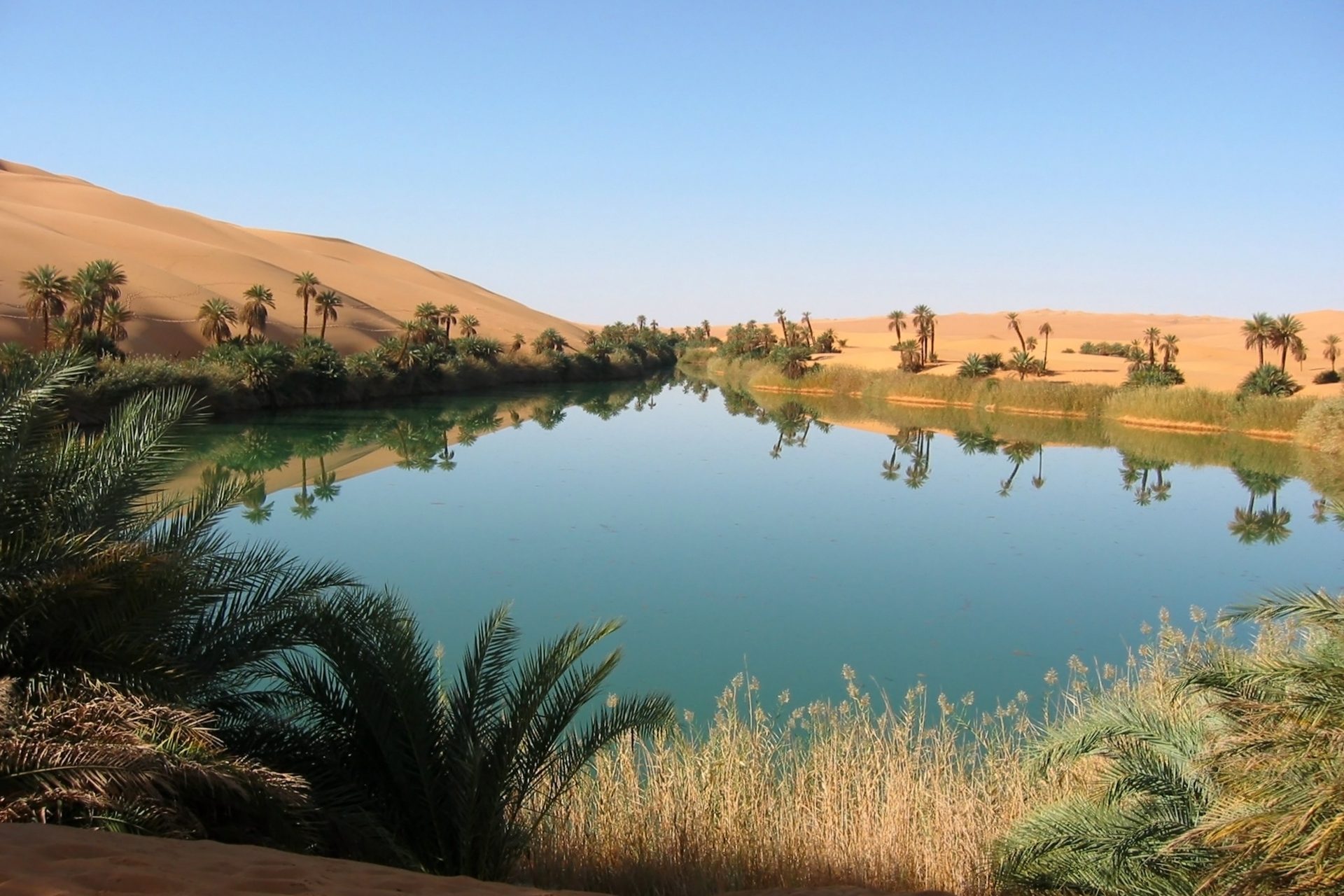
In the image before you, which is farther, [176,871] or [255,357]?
[255,357]

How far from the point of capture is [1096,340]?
111m

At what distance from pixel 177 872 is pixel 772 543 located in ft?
44.8

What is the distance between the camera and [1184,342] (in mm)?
73875

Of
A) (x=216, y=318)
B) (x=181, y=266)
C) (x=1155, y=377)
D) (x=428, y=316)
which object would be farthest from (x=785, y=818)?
(x=181, y=266)

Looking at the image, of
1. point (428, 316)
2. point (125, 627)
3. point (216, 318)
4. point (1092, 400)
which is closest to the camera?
point (125, 627)

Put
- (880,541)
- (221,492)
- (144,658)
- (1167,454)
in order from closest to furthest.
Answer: (144,658), (221,492), (880,541), (1167,454)

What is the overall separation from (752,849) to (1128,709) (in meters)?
2.08

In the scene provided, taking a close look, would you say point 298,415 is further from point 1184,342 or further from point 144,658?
point 1184,342

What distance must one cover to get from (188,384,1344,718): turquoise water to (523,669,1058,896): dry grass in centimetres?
256

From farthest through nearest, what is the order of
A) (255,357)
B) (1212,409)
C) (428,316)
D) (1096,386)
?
(428,316)
(1096,386)
(1212,409)
(255,357)

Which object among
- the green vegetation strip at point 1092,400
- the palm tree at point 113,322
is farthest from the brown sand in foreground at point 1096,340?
the palm tree at point 113,322

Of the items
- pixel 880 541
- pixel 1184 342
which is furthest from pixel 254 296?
pixel 1184 342

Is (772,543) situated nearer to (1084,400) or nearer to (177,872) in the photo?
(177,872)

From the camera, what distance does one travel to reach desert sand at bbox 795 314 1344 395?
52.3m
